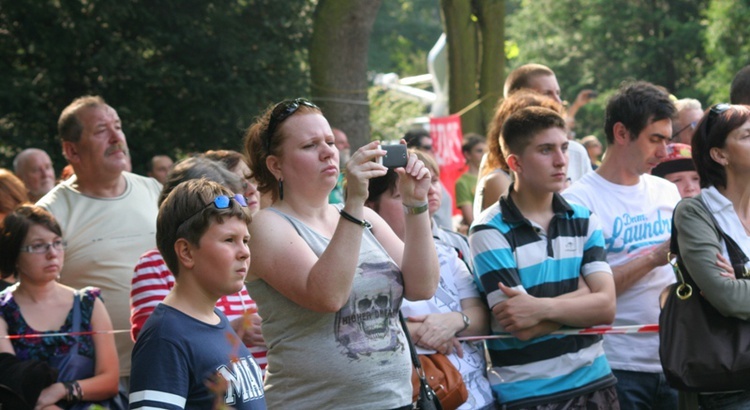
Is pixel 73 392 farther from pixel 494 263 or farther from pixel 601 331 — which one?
pixel 601 331

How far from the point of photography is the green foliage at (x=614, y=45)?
29.6 metres

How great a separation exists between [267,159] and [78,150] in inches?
106

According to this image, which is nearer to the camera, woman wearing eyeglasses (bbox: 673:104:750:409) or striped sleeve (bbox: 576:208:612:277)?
woman wearing eyeglasses (bbox: 673:104:750:409)

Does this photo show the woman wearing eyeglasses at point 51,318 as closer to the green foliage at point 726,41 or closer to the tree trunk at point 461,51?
the tree trunk at point 461,51

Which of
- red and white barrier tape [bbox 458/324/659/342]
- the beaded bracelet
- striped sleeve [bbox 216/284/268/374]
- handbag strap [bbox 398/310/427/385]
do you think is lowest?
the beaded bracelet

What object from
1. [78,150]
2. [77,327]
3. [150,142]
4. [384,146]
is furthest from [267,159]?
[150,142]

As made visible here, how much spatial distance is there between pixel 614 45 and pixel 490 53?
19602 millimetres

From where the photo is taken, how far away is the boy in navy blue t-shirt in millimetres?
3262

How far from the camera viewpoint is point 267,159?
4.06m

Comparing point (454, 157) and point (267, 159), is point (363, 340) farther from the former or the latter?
point (454, 157)

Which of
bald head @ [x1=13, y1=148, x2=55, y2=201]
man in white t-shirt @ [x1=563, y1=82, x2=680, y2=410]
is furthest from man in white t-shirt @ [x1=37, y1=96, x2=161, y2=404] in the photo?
bald head @ [x1=13, y1=148, x2=55, y2=201]

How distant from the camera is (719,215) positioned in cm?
463

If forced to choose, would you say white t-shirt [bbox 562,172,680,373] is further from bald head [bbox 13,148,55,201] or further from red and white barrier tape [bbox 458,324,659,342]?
bald head [bbox 13,148,55,201]

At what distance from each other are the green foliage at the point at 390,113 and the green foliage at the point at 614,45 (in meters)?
4.79
